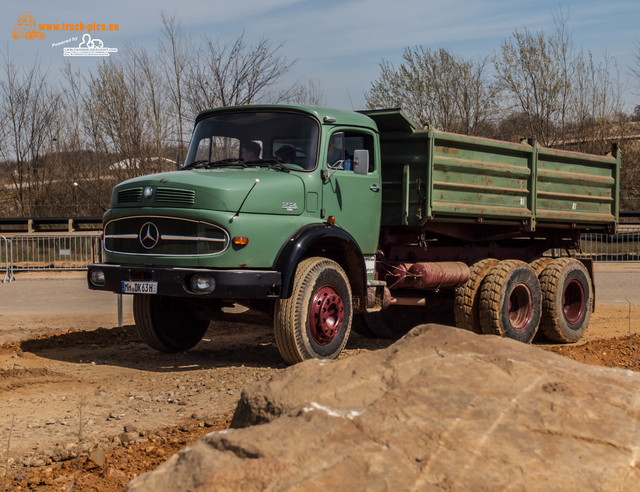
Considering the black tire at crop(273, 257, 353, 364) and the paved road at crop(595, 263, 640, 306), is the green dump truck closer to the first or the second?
the black tire at crop(273, 257, 353, 364)

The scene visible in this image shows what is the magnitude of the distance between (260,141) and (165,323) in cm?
235

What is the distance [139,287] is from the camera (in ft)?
24.6

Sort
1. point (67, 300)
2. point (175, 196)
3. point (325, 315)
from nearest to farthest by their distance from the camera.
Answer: point (175, 196) → point (325, 315) → point (67, 300)

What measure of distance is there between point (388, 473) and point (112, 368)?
5.83 meters

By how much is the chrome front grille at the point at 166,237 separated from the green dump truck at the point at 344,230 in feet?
0.05

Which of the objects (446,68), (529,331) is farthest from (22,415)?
(446,68)

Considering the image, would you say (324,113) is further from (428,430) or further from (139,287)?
(428,430)

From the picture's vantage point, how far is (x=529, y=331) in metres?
10.0

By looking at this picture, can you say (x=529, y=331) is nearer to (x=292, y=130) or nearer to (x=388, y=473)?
(x=292, y=130)

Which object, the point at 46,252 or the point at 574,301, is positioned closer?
the point at 574,301

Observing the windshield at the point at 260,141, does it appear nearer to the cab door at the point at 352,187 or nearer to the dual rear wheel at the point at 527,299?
the cab door at the point at 352,187

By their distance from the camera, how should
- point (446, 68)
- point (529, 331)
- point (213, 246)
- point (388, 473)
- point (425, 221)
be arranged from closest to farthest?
point (388, 473), point (213, 246), point (425, 221), point (529, 331), point (446, 68)

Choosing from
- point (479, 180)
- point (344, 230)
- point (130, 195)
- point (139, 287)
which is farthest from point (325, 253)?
point (479, 180)

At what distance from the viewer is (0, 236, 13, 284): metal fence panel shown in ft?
54.8
